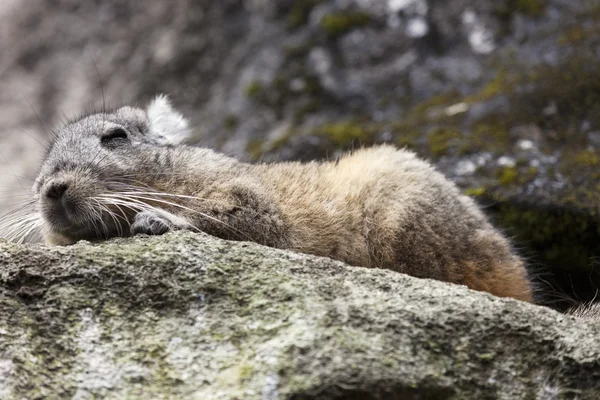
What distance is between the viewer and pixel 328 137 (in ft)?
31.1

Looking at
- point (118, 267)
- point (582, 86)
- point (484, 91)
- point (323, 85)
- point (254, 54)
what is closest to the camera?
point (118, 267)

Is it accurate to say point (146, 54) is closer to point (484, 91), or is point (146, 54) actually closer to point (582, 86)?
point (484, 91)

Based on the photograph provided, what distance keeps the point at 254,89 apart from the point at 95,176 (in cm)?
505

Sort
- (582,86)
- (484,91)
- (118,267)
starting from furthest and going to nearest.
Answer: (484,91), (582,86), (118,267)

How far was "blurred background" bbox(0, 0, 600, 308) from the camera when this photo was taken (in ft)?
25.0

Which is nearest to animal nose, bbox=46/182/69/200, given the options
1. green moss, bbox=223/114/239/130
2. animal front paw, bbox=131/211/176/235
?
animal front paw, bbox=131/211/176/235

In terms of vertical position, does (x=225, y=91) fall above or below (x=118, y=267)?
above

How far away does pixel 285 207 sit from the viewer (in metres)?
6.06

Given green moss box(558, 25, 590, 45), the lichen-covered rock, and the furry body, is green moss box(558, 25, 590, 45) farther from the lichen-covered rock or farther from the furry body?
the lichen-covered rock

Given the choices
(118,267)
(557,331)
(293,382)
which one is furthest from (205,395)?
(557,331)

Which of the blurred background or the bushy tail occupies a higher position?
the blurred background

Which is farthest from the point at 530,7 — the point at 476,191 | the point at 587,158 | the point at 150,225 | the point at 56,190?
the point at 56,190

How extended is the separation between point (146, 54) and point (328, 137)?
13.8ft

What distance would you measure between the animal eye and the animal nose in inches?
28.9
